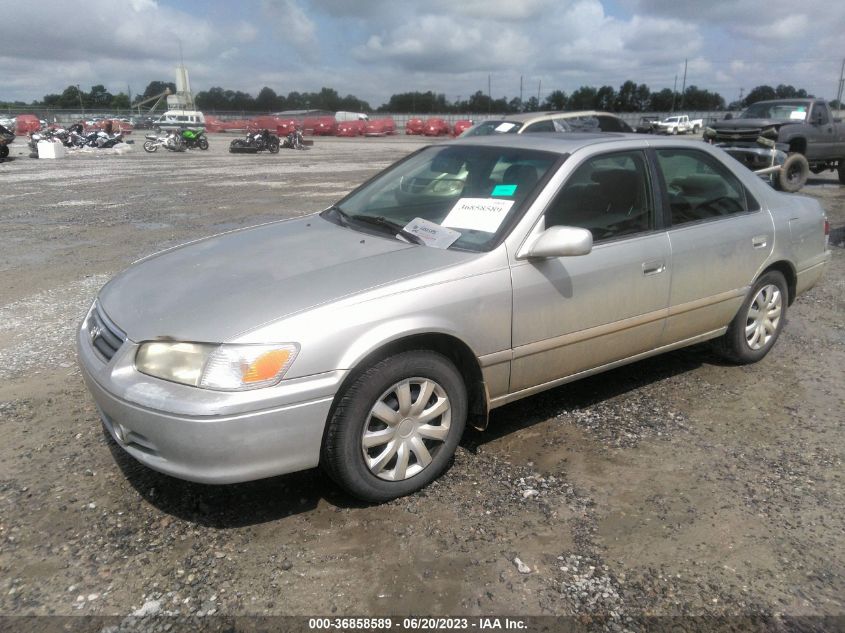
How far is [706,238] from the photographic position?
158 inches

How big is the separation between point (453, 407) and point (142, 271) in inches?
71.2

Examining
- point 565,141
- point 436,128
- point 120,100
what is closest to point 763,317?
point 565,141

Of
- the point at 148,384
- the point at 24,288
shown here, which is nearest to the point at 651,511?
the point at 148,384

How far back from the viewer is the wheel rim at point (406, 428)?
9.45 ft

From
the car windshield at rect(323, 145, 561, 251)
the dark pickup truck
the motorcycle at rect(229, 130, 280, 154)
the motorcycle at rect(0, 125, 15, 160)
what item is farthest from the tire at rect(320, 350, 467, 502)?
the motorcycle at rect(229, 130, 280, 154)

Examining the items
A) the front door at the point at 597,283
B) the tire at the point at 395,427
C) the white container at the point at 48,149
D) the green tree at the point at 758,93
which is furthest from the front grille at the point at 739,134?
the green tree at the point at 758,93

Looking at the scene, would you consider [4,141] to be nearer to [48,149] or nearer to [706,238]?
[48,149]

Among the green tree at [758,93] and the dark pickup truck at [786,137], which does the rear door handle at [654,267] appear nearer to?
the dark pickup truck at [786,137]

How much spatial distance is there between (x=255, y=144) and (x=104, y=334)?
1153 inches

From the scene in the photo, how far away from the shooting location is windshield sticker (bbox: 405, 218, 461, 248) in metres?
3.31

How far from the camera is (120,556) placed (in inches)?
105

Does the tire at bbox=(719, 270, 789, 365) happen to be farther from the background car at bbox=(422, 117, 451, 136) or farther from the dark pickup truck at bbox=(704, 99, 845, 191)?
the background car at bbox=(422, 117, 451, 136)

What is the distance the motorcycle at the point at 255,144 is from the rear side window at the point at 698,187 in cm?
2871

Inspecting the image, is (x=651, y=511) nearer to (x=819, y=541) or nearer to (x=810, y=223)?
(x=819, y=541)
